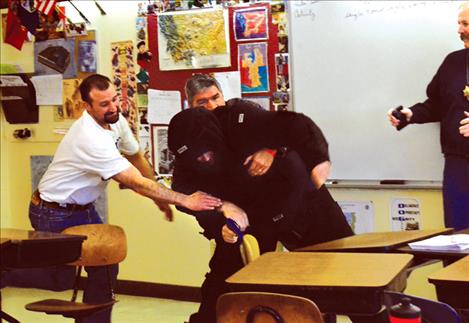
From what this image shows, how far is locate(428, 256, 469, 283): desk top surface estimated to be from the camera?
6.55ft

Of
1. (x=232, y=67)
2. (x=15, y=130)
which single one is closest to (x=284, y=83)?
(x=232, y=67)

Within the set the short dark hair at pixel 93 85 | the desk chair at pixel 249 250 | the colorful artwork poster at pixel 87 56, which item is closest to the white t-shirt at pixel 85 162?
the short dark hair at pixel 93 85

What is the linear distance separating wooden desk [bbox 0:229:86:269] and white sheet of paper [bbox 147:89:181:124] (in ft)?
5.73

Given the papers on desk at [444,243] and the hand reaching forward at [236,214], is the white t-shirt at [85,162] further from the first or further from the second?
the papers on desk at [444,243]

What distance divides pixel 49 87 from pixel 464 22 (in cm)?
236

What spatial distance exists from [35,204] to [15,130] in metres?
1.63

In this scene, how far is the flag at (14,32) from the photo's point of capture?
449 cm

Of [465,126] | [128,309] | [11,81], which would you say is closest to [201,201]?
[465,126]

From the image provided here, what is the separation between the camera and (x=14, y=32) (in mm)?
4547

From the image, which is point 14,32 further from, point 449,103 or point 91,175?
point 449,103

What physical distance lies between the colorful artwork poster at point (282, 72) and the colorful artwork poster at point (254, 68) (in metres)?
0.06

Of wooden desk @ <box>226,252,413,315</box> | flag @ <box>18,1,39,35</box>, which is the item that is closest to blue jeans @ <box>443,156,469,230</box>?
wooden desk @ <box>226,252,413,315</box>

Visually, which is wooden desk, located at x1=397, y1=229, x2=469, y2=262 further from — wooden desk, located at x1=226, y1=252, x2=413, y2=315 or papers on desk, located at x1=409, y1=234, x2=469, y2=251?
wooden desk, located at x1=226, y1=252, x2=413, y2=315

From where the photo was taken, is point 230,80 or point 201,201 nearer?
point 201,201
